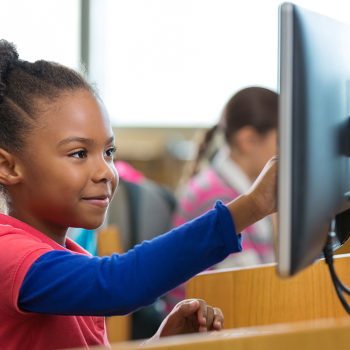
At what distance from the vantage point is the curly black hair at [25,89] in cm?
77

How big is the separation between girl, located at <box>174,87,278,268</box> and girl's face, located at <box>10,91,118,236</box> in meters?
0.96

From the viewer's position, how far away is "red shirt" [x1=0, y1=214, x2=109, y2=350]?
623 millimetres

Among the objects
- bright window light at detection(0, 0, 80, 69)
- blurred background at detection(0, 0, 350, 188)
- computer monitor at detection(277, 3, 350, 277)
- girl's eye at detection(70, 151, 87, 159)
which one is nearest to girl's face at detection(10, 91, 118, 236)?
girl's eye at detection(70, 151, 87, 159)

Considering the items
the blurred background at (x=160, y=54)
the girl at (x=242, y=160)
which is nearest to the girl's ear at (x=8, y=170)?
the girl at (x=242, y=160)

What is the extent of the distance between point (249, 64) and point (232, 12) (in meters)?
0.39

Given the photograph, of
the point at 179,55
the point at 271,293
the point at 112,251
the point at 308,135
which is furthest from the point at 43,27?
the point at 308,135

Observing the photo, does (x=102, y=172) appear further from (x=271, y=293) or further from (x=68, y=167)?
(x=271, y=293)

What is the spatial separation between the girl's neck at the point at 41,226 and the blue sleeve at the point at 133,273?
7.0 inches

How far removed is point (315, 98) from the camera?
1.56ft

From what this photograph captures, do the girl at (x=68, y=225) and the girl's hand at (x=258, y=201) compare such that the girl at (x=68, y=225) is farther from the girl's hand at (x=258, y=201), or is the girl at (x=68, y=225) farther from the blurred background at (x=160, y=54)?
the blurred background at (x=160, y=54)

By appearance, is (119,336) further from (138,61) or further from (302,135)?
(138,61)

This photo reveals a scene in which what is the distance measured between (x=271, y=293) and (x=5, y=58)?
622 millimetres

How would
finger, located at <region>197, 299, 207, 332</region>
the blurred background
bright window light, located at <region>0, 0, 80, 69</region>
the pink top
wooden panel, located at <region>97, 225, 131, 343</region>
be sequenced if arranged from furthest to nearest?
the blurred background, bright window light, located at <region>0, 0, 80, 69</region>, the pink top, wooden panel, located at <region>97, 225, 131, 343</region>, finger, located at <region>197, 299, 207, 332</region>

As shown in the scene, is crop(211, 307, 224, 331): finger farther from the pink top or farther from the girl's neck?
the pink top
